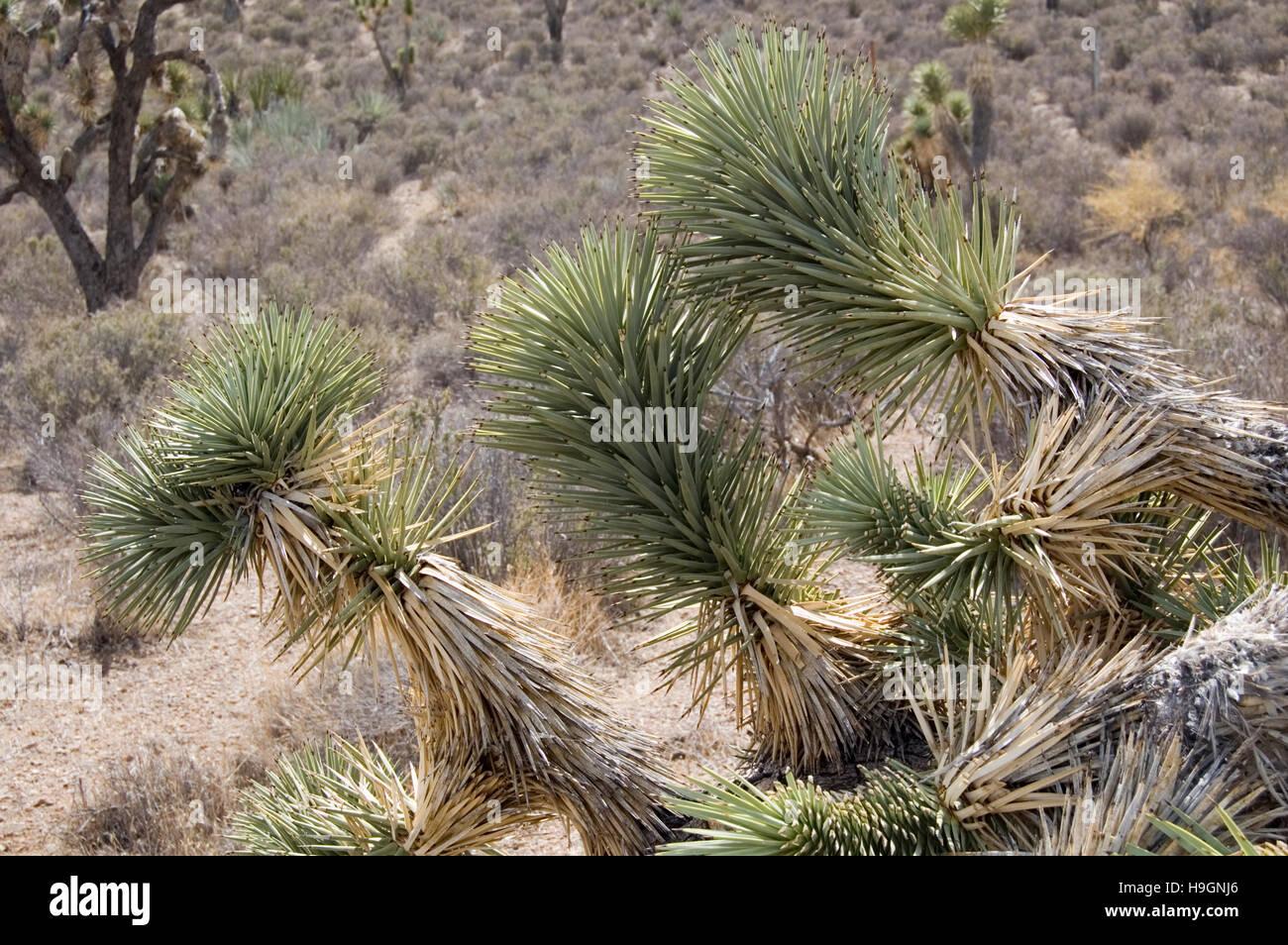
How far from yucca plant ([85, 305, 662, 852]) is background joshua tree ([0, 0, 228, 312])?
958 cm

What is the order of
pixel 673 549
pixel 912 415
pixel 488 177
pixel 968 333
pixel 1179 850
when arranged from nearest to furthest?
pixel 1179 850 < pixel 968 333 < pixel 673 549 < pixel 912 415 < pixel 488 177

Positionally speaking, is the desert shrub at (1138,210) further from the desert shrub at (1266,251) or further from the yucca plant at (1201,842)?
the yucca plant at (1201,842)

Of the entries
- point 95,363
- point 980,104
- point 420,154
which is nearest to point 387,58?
point 420,154

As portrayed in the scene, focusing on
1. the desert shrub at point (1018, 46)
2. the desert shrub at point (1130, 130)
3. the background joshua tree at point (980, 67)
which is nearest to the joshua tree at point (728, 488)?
the background joshua tree at point (980, 67)

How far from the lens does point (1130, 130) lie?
1681 centimetres

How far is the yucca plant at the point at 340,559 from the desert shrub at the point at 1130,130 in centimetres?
1614

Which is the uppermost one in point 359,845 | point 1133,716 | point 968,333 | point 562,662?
point 968,333

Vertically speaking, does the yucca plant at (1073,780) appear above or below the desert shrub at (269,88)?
below

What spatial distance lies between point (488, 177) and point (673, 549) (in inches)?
545

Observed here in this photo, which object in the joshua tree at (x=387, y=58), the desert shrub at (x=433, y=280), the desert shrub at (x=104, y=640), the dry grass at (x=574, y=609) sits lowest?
the desert shrub at (x=104, y=640)

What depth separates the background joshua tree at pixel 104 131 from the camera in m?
11.3

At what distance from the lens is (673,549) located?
318 cm

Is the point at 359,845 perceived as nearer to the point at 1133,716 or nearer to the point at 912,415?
the point at 1133,716

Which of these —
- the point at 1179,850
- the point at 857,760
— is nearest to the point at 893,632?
the point at 857,760
